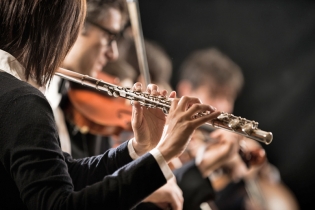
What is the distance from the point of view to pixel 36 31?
1042mm

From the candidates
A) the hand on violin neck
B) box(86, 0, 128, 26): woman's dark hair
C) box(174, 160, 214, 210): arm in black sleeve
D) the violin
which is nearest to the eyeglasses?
box(86, 0, 128, 26): woman's dark hair

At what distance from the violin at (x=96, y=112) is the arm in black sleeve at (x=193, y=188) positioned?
1.95 feet

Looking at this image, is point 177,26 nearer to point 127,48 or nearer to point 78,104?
point 127,48

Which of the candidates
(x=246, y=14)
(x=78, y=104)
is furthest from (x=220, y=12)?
(x=78, y=104)

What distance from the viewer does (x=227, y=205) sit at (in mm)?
2531

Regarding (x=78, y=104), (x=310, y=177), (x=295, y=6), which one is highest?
(x=295, y=6)

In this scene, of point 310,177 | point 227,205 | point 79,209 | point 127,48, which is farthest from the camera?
point 310,177

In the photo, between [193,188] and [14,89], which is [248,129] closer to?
[14,89]

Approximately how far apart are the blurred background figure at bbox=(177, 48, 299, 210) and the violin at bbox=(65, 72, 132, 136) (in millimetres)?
818

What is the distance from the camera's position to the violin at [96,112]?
7.05 feet

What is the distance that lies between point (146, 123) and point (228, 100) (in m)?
2.02

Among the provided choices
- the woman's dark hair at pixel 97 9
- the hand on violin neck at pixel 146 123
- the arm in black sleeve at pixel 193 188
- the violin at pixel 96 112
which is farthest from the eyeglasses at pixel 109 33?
the hand on violin neck at pixel 146 123

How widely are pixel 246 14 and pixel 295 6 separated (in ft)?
1.13

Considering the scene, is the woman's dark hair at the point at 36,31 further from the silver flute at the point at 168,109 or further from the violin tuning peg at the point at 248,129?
the violin tuning peg at the point at 248,129
